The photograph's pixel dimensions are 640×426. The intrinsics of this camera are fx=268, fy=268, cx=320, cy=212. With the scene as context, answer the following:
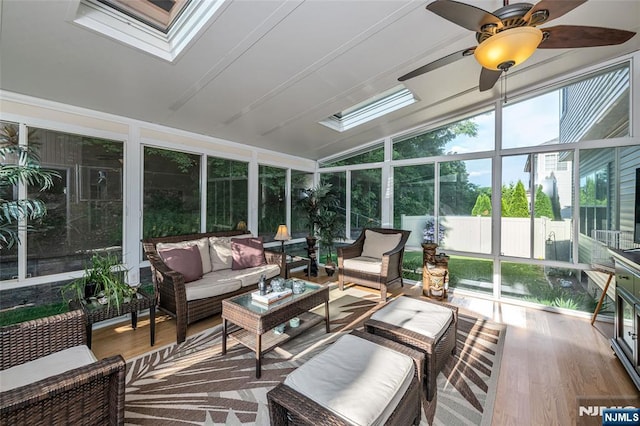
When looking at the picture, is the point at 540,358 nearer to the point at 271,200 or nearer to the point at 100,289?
the point at 100,289

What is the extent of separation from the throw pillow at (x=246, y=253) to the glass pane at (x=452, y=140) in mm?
3035

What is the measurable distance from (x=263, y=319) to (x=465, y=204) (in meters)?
3.69

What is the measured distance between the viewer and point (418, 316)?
2.26 metres

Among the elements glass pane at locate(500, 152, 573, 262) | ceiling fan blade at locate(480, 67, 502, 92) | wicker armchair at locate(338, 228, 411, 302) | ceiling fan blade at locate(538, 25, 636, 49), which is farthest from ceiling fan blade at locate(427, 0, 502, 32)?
glass pane at locate(500, 152, 573, 262)

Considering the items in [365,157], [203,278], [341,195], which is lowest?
[203,278]

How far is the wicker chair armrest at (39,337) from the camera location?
1.58 meters

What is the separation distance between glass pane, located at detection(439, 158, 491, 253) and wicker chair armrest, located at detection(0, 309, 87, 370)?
4634 mm

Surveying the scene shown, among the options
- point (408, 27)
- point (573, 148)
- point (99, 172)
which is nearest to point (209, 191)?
point (99, 172)

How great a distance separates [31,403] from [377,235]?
4.15m

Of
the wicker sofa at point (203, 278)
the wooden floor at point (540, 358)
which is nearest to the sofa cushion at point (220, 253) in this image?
the wicker sofa at point (203, 278)

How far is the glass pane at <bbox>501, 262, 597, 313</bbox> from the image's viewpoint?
11.7 feet

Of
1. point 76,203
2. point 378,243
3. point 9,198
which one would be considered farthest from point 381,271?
point 9,198

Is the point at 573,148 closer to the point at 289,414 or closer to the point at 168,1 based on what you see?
the point at 289,414

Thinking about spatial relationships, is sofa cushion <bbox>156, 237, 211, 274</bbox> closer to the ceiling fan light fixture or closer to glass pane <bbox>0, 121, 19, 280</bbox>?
glass pane <bbox>0, 121, 19, 280</bbox>
